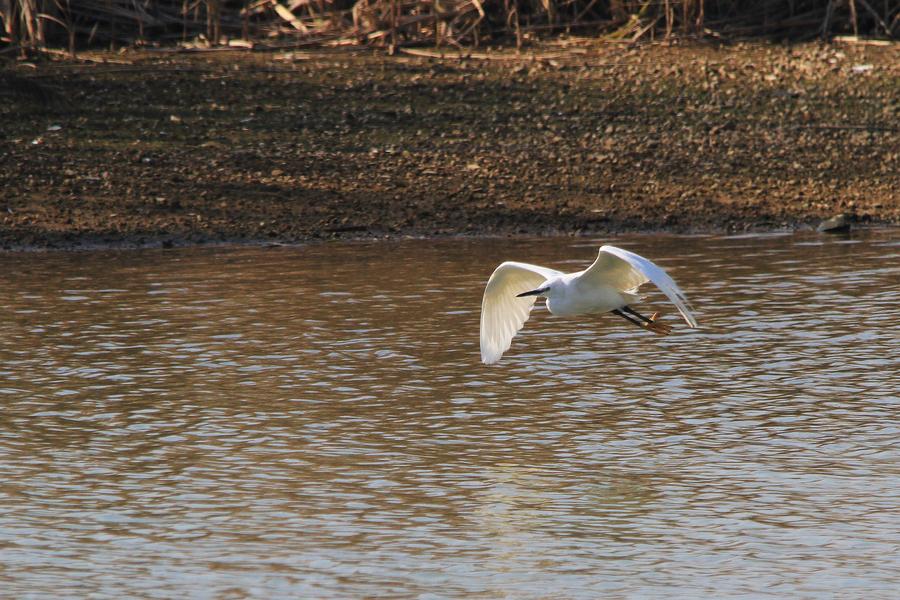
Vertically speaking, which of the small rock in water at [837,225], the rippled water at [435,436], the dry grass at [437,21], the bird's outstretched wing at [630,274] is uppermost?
the dry grass at [437,21]

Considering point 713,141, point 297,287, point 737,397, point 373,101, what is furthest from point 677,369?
point 373,101

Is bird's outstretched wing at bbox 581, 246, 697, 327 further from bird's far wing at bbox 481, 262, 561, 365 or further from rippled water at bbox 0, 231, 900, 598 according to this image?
rippled water at bbox 0, 231, 900, 598

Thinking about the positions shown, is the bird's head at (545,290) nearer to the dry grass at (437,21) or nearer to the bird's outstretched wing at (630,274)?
the bird's outstretched wing at (630,274)

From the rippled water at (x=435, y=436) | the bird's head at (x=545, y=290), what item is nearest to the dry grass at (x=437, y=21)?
the rippled water at (x=435, y=436)

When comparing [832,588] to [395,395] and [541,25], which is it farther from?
[541,25]

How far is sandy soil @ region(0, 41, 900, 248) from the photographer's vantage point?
1434cm

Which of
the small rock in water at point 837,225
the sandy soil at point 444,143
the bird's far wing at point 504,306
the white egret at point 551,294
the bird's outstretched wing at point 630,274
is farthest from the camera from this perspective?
the sandy soil at point 444,143

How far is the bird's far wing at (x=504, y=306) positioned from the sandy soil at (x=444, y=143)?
4.92m

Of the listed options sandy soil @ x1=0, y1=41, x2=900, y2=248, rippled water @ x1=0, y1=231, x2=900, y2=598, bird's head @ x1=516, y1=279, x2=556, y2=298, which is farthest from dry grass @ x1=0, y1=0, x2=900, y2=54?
bird's head @ x1=516, y1=279, x2=556, y2=298

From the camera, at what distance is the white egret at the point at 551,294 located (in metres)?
8.77

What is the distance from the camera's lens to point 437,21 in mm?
17672

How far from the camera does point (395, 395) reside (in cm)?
901

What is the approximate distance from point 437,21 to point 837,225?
228 inches

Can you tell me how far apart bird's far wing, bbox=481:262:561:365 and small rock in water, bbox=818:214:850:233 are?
552cm
